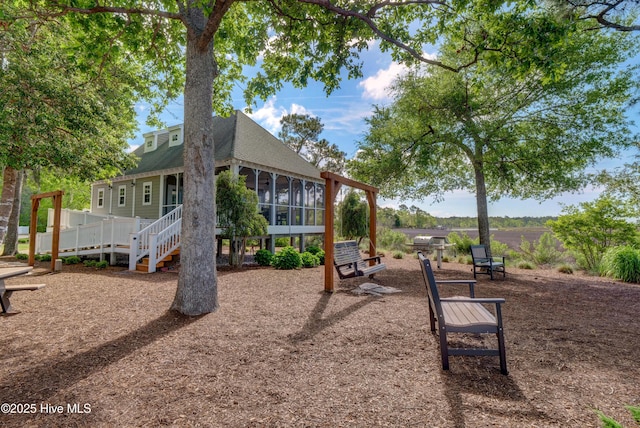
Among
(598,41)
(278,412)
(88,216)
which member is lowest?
(278,412)

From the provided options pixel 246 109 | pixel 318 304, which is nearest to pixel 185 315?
pixel 318 304

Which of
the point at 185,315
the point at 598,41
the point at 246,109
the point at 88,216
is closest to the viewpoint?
the point at 185,315

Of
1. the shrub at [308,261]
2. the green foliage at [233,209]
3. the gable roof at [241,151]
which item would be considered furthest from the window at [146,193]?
the shrub at [308,261]

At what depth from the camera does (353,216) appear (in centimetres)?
1540

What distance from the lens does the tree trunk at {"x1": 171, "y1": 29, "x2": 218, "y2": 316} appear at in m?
4.86

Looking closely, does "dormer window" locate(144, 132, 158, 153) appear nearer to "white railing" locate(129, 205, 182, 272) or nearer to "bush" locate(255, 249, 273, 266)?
"white railing" locate(129, 205, 182, 272)

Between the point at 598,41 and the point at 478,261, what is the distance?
818cm

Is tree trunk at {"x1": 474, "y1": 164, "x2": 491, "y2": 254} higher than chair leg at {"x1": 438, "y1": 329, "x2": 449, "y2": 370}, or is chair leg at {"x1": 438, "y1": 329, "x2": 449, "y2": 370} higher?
tree trunk at {"x1": 474, "y1": 164, "x2": 491, "y2": 254}

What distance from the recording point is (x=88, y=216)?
44.7 feet

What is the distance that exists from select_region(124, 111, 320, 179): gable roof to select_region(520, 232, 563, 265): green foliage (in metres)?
11.4

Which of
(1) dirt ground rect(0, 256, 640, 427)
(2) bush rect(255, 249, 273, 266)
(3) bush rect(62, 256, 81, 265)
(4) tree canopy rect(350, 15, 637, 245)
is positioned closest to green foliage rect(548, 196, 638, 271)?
(4) tree canopy rect(350, 15, 637, 245)

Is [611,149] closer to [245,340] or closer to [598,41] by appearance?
[598,41]

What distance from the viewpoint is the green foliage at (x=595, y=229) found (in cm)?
1125

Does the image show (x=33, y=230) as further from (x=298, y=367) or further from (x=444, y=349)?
(x=444, y=349)
